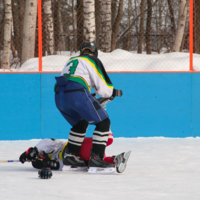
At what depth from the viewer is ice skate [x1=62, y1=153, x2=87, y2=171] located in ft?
13.3

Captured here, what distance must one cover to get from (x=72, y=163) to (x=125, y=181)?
2.47 feet

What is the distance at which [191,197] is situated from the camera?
2.94 metres

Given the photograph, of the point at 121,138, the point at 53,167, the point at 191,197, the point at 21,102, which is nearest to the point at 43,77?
the point at 21,102

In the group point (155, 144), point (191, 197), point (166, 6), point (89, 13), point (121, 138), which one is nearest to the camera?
point (191, 197)

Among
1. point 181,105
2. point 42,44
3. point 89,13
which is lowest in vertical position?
point 181,105

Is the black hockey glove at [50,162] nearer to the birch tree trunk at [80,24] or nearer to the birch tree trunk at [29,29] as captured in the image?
the birch tree trunk at [80,24]

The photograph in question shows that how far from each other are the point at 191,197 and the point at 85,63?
1.68 m

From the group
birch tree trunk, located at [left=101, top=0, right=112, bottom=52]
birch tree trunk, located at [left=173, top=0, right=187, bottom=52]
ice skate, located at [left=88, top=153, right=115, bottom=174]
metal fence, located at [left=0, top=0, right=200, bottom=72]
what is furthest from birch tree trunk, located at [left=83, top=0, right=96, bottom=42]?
ice skate, located at [left=88, top=153, right=115, bottom=174]

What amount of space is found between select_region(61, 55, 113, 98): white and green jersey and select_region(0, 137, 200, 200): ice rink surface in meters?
0.84

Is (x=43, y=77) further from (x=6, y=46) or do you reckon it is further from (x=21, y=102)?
(x=6, y=46)

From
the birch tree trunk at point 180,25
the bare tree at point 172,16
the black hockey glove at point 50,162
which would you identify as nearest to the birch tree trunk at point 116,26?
the bare tree at point 172,16

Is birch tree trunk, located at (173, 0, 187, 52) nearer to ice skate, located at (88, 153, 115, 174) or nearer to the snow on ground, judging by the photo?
the snow on ground

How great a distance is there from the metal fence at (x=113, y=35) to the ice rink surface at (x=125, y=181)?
209 centimetres

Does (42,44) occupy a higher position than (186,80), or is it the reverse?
(42,44)
